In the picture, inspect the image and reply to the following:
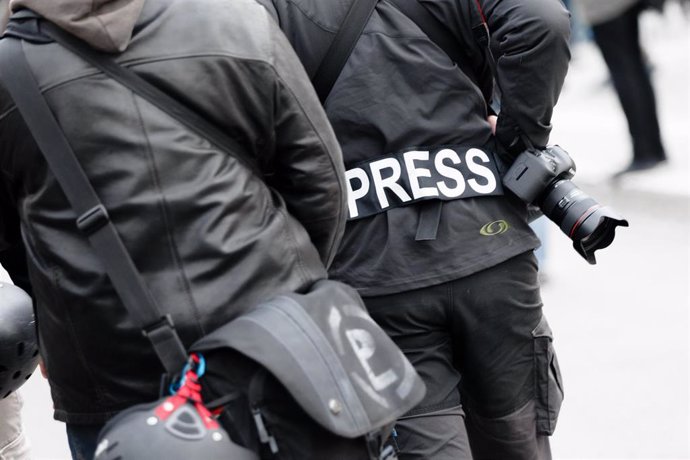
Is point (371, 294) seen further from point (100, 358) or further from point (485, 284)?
point (100, 358)

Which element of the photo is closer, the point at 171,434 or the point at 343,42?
the point at 171,434

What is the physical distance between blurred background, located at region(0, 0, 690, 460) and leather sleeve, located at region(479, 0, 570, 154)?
1824mm

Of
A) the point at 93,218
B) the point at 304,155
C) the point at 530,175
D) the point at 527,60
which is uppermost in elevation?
the point at 93,218

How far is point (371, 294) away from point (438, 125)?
17.2 inches

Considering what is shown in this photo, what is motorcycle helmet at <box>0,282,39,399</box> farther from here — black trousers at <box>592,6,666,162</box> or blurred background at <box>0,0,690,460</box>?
black trousers at <box>592,6,666,162</box>

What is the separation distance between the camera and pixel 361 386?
7.28 ft

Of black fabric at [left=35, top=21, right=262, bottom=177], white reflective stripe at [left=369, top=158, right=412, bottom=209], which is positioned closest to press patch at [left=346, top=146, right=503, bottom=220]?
white reflective stripe at [left=369, top=158, right=412, bottom=209]

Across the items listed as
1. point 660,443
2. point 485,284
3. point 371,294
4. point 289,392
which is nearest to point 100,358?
point 289,392

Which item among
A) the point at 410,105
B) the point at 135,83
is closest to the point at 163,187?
the point at 135,83

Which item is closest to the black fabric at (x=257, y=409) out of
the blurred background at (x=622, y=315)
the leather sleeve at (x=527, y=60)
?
the leather sleeve at (x=527, y=60)

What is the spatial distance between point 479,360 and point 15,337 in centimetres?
111

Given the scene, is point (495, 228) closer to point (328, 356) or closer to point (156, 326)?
point (328, 356)

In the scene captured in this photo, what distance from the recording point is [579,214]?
123 inches

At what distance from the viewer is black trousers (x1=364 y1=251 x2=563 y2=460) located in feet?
9.73
